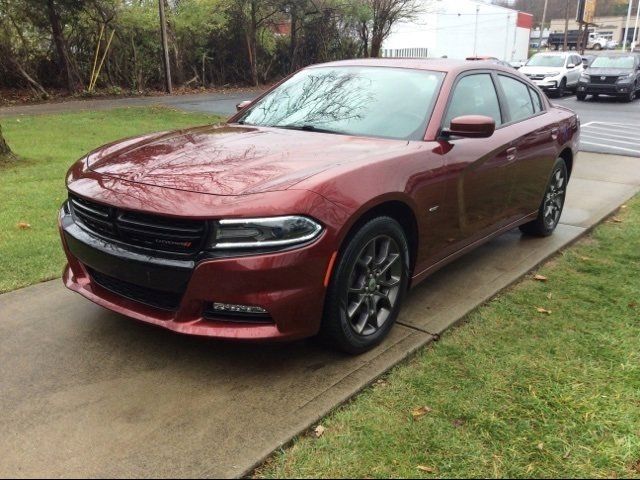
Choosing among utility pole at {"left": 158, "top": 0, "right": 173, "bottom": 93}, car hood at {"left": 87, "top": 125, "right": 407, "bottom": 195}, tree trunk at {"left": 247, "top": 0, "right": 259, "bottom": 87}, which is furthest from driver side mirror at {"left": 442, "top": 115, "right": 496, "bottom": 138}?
tree trunk at {"left": 247, "top": 0, "right": 259, "bottom": 87}

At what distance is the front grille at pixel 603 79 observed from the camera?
2083 cm

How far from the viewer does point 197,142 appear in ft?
11.8

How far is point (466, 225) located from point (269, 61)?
83.7 feet

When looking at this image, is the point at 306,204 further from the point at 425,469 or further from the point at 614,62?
the point at 614,62

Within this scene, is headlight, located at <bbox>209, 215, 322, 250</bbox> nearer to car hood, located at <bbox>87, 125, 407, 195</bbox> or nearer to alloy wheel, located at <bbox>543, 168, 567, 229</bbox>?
car hood, located at <bbox>87, 125, 407, 195</bbox>

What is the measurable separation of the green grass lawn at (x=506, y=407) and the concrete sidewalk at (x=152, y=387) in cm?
15

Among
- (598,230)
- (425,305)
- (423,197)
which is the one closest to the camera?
(423,197)

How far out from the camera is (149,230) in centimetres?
279

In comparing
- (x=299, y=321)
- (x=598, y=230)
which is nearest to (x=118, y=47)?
(x=598, y=230)

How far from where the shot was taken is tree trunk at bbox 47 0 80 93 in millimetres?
18375

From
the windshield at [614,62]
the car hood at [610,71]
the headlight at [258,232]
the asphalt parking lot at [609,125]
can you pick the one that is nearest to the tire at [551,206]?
the headlight at [258,232]

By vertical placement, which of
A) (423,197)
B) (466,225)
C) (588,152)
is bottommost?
(588,152)

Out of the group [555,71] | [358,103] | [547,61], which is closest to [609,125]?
[555,71]

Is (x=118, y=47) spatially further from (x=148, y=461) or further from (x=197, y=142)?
(x=148, y=461)
